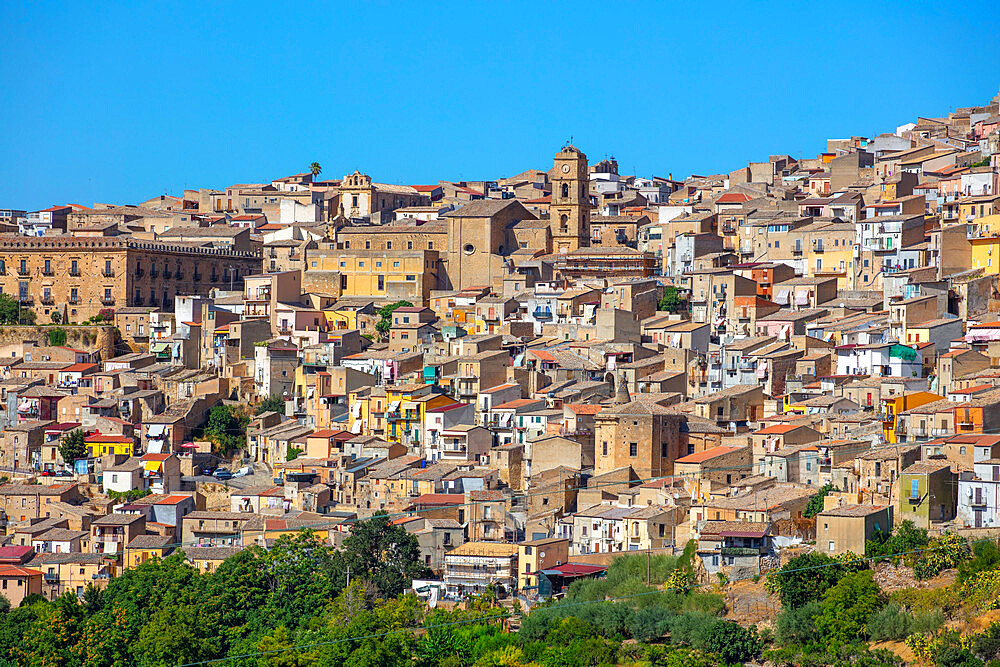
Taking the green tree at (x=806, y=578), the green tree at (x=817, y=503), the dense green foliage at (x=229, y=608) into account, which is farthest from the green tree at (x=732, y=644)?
the dense green foliage at (x=229, y=608)

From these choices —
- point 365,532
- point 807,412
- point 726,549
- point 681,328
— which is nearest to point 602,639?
point 726,549

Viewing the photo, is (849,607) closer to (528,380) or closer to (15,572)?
(528,380)

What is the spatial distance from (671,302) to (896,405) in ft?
37.0

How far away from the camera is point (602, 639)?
2720 cm

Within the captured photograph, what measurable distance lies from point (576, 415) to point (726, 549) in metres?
6.85

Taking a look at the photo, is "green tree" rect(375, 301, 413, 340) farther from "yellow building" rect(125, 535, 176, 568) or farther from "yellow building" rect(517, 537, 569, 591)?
"yellow building" rect(517, 537, 569, 591)

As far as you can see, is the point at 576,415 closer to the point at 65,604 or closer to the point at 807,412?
the point at 807,412

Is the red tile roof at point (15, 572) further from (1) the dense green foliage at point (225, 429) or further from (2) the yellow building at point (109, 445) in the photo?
(1) the dense green foliage at point (225, 429)

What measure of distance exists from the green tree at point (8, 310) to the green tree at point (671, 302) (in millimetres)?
15724

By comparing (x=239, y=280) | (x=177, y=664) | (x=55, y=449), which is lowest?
(x=177, y=664)

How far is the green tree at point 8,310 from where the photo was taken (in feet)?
156

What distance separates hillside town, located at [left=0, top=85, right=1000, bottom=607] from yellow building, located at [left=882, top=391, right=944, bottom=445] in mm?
68

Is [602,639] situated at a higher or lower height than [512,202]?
lower

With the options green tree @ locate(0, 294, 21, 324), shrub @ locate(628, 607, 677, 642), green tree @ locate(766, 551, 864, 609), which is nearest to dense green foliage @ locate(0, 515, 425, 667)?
shrub @ locate(628, 607, 677, 642)
